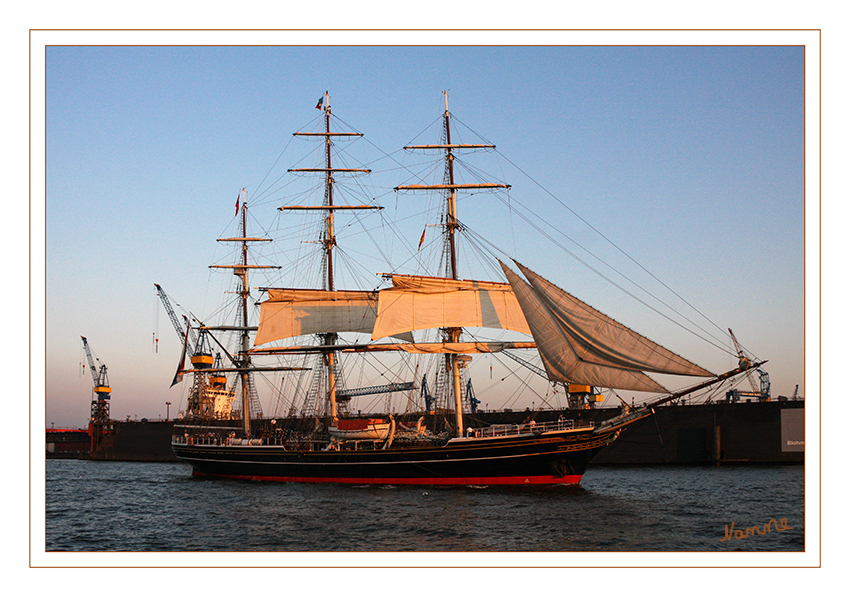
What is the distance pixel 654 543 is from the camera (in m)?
29.6

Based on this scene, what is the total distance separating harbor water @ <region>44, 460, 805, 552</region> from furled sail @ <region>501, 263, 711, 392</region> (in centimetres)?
670

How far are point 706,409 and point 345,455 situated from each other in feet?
106

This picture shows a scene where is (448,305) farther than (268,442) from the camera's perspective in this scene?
No

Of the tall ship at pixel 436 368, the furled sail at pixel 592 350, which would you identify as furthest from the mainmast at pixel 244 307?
the furled sail at pixel 592 350

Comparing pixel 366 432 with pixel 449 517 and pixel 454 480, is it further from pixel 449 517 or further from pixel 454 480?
pixel 449 517

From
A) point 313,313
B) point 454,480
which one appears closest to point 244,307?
point 313,313

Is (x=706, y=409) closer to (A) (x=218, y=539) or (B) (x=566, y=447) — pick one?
(B) (x=566, y=447)

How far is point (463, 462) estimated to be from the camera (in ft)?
163

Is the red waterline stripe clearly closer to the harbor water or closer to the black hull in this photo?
the black hull

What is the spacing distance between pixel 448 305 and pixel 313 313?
60.7 ft
